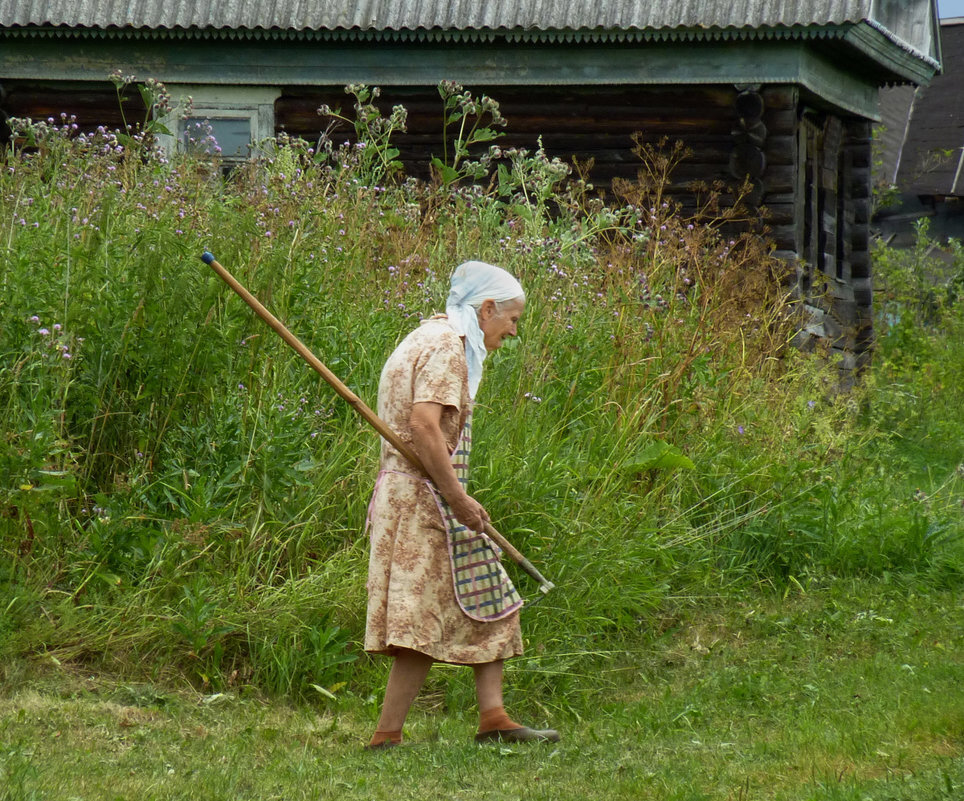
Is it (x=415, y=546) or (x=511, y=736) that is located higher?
(x=415, y=546)

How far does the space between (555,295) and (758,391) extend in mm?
1343

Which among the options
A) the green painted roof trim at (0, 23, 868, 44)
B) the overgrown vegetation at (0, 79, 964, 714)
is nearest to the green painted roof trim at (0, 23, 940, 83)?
the green painted roof trim at (0, 23, 868, 44)

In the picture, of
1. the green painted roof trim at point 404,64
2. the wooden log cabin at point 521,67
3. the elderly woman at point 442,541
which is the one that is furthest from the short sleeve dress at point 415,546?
the green painted roof trim at point 404,64

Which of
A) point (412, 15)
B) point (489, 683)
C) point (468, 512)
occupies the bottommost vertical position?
point (489, 683)

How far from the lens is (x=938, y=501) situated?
7809 mm

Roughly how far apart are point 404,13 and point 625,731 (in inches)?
313

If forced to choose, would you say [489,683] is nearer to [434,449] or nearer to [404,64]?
[434,449]

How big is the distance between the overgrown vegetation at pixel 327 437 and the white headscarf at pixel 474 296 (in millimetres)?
1308

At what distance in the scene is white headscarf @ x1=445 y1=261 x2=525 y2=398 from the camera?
4246 mm

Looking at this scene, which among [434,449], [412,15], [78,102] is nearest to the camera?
[434,449]

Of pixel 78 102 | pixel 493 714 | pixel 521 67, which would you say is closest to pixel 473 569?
pixel 493 714

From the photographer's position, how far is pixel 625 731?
4668 mm

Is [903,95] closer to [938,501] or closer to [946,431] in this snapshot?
[946,431]

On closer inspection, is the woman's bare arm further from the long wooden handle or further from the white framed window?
the white framed window
